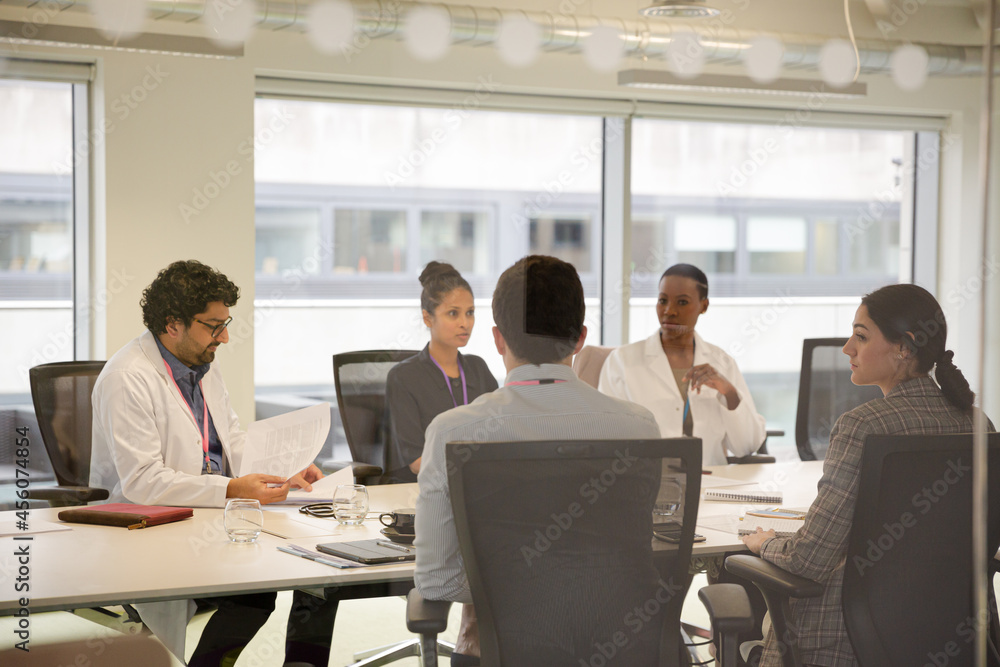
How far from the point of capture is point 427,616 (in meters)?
1.61

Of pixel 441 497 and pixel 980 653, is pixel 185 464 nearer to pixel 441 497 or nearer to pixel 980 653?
pixel 441 497

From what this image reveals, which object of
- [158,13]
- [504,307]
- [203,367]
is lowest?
[203,367]

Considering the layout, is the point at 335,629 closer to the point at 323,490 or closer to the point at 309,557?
the point at 323,490

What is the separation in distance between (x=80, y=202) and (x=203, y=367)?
1.28 metres

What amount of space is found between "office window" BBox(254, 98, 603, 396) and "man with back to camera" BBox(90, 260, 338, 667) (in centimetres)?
52

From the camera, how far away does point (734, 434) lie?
8.04ft

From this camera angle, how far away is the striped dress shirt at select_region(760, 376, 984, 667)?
1.74 m

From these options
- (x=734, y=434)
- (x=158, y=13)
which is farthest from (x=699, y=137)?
(x=158, y=13)

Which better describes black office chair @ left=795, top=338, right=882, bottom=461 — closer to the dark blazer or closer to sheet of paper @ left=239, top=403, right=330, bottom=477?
the dark blazer

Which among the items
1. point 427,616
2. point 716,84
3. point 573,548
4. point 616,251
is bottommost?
point 427,616

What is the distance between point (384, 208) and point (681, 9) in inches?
59.4

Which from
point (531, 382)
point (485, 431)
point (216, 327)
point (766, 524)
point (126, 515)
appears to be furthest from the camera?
point (216, 327)

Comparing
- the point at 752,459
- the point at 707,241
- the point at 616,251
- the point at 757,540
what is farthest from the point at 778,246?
the point at 757,540

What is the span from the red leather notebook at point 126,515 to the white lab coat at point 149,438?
121 millimetres
